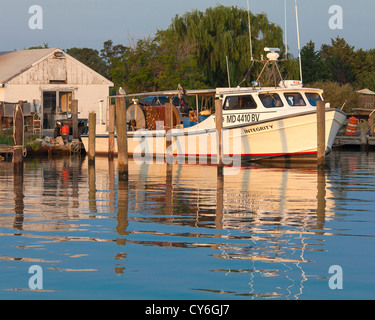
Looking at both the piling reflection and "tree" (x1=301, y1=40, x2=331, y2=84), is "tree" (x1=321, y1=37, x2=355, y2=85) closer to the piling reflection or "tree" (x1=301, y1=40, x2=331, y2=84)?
"tree" (x1=301, y1=40, x2=331, y2=84)

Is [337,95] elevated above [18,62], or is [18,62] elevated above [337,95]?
[18,62]

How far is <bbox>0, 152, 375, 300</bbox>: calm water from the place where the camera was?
361 inches

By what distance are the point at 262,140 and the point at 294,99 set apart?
6.62 ft

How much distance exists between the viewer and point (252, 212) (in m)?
15.3

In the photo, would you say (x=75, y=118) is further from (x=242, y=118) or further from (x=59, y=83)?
(x=242, y=118)

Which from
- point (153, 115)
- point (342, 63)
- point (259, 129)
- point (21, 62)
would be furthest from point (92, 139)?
point (342, 63)

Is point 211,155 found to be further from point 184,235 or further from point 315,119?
point 184,235

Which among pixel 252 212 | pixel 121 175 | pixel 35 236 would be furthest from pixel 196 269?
pixel 121 175

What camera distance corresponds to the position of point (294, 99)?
1160 inches

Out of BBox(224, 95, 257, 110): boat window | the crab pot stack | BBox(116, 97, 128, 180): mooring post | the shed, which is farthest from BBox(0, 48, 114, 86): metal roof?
BBox(116, 97, 128, 180): mooring post

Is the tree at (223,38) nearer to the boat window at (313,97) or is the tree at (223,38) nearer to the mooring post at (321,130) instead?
the boat window at (313,97)

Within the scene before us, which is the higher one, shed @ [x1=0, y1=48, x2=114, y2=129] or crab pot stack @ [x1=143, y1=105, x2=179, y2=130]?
shed @ [x1=0, y1=48, x2=114, y2=129]

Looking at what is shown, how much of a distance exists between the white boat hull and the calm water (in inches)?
278
